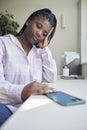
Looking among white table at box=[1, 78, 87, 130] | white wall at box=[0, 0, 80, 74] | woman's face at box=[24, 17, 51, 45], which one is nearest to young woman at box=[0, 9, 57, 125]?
woman's face at box=[24, 17, 51, 45]

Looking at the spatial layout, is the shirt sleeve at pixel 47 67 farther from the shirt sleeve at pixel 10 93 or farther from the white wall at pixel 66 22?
the white wall at pixel 66 22

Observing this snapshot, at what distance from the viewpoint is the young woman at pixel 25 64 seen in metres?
0.94

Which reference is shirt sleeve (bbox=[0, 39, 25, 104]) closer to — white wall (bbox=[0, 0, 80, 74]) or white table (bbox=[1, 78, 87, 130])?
white table (bbox=[1, 78, 87, 130])

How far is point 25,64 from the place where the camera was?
47.9 inches

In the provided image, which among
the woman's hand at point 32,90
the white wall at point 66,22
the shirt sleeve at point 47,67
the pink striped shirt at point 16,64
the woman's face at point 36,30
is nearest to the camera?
the woman's hand at point 32,90

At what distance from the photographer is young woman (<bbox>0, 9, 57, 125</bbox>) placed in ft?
3.07

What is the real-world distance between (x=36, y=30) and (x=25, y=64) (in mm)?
248

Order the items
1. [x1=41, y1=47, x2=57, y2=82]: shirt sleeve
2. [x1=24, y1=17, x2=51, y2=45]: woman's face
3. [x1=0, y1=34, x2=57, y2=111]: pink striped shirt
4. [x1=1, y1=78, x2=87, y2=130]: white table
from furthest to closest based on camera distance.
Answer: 1. [x1=41, y1=47, x2=57, y2=82]: shirt sleeve
2. [x1=24, y1=17, x2=51, y2=45]: woman's face
3. [x1=0, y1=34, x2=57, y2=111]: pink striped shirt
4. [x1=1, y1=78, x2=87, y2=130]: white table

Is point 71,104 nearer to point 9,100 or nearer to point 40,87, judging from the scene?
point 40,87

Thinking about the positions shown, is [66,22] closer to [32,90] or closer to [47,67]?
[47,67]

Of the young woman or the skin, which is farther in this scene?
the skin

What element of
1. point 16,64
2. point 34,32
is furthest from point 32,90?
point 34,32

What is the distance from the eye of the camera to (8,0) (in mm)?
2807

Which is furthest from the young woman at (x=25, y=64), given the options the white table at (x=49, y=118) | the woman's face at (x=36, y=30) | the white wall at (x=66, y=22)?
the white wall at (x=66, y=22)
